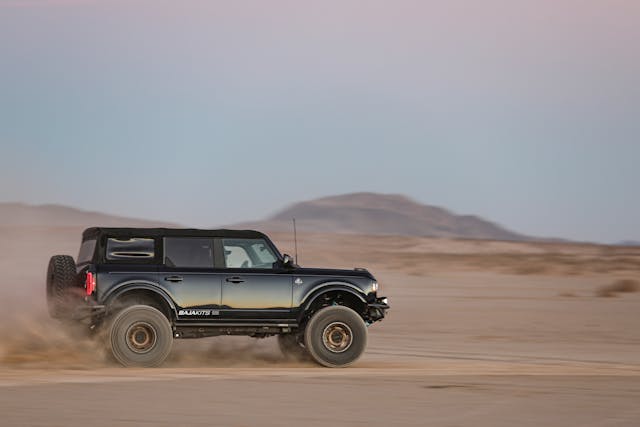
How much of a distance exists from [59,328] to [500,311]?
15118 millimetres

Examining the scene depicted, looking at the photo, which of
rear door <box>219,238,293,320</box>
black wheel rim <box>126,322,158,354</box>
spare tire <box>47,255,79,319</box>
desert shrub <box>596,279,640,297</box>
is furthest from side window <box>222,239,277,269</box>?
desert shrub <box>596,279,640,297</box>

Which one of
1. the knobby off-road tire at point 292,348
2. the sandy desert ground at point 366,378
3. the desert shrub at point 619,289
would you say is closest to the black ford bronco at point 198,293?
the sandy desert ground at point 366,378

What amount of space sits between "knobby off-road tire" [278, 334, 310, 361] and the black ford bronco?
80 centimetres

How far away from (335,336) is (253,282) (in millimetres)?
1403

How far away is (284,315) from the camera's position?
49.7 ft

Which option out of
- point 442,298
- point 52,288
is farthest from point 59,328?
point 442,298

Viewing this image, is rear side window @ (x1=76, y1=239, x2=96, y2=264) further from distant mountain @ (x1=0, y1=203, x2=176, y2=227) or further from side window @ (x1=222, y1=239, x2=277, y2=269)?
distant mountain @ (x1=0, y1=203, x2=176, y2=227)

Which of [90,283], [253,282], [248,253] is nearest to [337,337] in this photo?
[253,282]

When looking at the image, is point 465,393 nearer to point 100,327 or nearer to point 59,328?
point 100,327

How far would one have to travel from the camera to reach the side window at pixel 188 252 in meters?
14.8

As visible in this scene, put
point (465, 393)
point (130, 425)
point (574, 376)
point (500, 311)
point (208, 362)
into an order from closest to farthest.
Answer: point (130, 425), point (465, 393), point (574, 376), point (208, 362), point (500, 311)

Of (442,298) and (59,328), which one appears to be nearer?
(59,328)

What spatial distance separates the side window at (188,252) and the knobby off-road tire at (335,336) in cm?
173

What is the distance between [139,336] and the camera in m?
14.5
